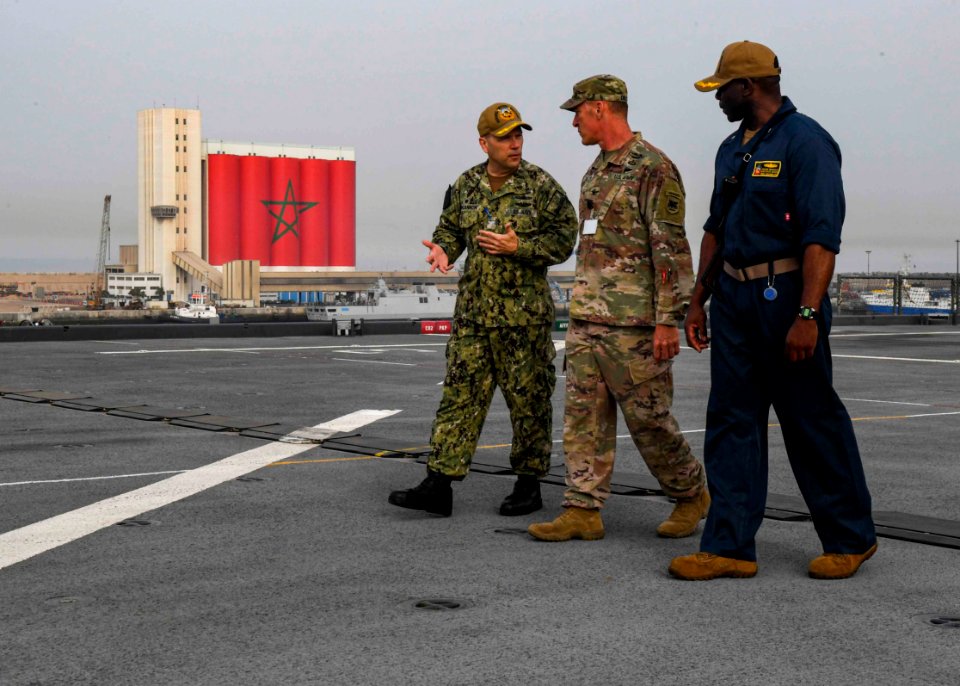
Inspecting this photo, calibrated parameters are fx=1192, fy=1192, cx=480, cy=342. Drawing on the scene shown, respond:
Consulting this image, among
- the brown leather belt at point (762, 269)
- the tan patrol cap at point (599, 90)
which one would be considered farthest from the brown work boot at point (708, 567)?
the tan patrol cap at point (599, 90)

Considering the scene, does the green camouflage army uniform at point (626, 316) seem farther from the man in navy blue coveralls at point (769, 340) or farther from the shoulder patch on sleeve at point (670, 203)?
the man in navy blue coveralls at point (769, 340)

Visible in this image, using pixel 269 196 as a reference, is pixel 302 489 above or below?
below

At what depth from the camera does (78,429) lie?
7965mm

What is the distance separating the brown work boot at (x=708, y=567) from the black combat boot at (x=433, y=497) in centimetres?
128

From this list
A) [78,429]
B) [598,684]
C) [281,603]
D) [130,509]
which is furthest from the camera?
[78,429]

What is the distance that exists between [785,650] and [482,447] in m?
4.39

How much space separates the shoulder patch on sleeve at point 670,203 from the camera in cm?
441

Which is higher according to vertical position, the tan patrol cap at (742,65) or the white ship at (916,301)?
the tan patrol cap at (742,65)

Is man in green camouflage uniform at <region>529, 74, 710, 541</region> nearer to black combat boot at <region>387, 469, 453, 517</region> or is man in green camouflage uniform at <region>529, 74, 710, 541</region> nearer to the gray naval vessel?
the gray naval vessel

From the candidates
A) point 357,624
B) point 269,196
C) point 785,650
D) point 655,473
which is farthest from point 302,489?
point 269,196

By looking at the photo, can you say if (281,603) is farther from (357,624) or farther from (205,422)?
(205,422)

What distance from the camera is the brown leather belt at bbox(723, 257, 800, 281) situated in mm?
3836

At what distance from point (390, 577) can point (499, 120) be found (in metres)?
2.08

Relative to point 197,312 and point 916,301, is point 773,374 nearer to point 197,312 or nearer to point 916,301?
point 916,301
